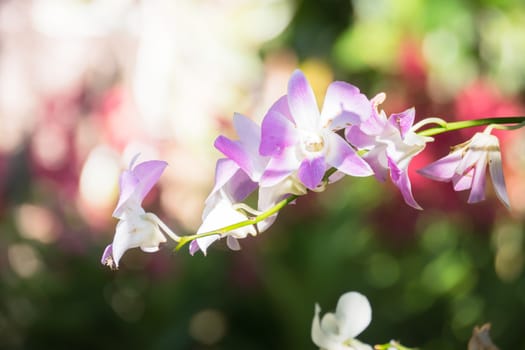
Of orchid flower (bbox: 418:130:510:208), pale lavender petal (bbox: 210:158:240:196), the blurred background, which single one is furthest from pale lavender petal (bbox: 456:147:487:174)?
the blurred background

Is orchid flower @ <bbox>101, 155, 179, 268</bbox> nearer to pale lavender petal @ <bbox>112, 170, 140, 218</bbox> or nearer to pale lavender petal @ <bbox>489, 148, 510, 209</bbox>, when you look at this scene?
pale lavender petal @ <bbox>112, 170, 140, 218</bbox>

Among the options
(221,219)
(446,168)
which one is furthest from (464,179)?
(221,219)

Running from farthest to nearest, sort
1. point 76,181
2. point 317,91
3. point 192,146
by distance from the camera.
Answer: point 192,146, point 76,181, point 317,91

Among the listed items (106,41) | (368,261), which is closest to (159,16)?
(106,41)

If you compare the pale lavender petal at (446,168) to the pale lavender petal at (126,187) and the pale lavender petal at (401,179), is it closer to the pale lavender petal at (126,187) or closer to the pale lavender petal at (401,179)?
the pale lavender petal at (401,179)

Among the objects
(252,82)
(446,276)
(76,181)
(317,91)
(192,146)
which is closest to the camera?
(446,276)

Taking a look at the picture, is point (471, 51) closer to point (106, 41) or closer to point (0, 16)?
point (106, 41)

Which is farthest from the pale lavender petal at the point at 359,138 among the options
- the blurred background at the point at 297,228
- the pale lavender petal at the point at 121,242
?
the blurred background at the point at 297,228
